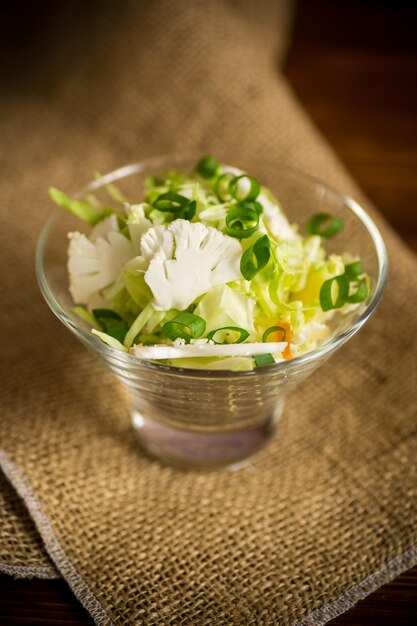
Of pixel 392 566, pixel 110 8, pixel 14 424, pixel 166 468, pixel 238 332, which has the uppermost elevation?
pixel 110 8

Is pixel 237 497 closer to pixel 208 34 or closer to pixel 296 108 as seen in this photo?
pixel 296 108

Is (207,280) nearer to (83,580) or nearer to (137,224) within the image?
(137,224)

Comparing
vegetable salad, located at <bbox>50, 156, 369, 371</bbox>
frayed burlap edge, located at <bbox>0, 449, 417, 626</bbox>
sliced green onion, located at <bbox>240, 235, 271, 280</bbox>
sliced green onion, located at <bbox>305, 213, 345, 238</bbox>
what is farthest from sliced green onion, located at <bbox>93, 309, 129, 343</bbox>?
sliced green onion, located at <bbox>305, 213, 345, 238</bbox>

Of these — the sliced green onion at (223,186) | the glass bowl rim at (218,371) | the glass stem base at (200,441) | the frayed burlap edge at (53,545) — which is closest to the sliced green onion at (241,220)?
the sliced green onion at (223,186)

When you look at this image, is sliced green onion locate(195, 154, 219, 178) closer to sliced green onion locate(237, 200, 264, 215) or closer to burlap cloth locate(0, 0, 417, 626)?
sliced green onion locate(237, 200, 264, 215)

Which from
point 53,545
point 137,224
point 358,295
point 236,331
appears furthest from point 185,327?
point 53,545

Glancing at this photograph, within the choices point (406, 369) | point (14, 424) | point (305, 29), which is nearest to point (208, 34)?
point (305, 29)

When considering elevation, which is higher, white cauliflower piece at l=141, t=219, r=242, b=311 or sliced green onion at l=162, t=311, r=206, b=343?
white cauliflower piece at l=141, t=219, r=242, b=311
